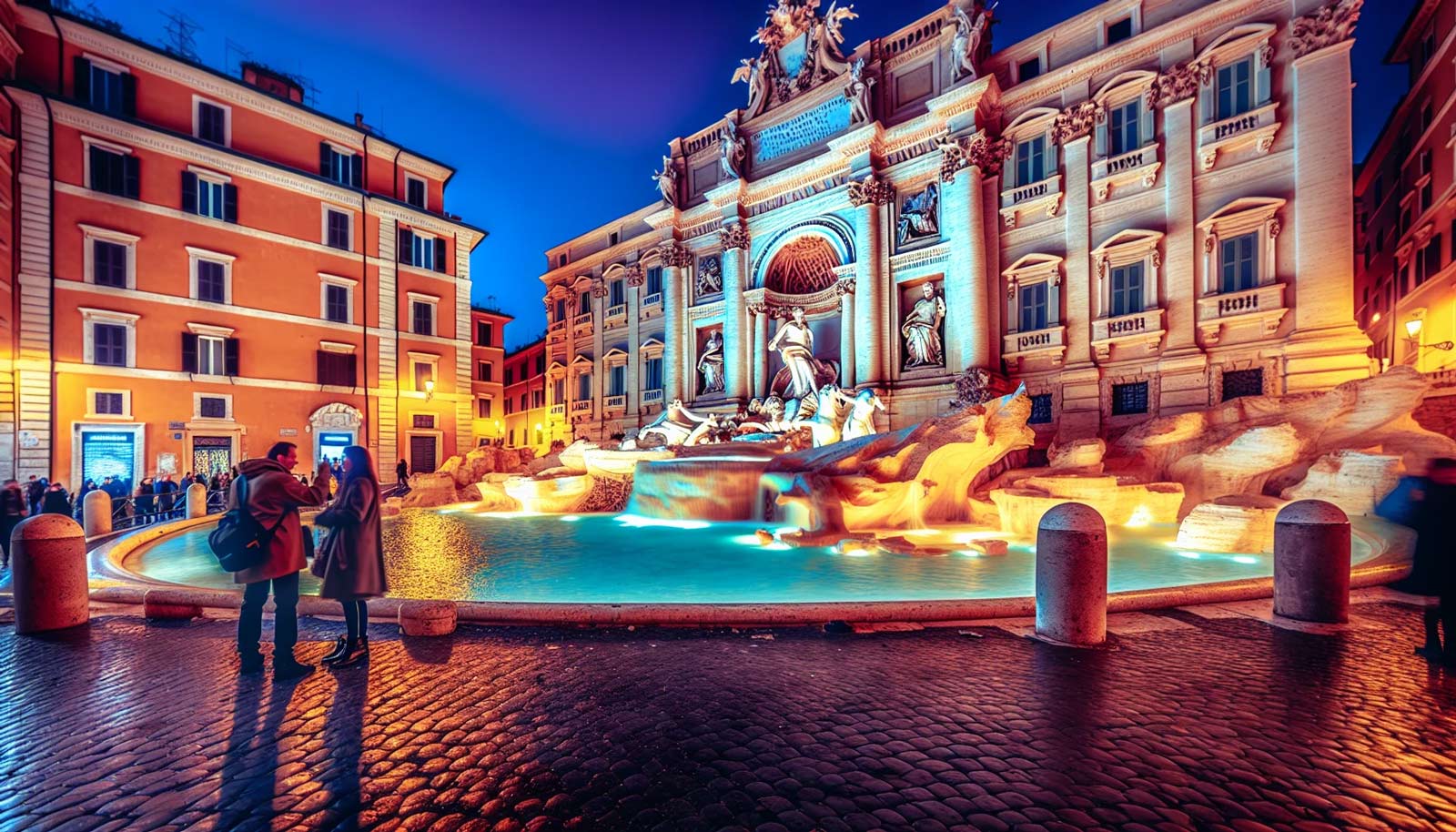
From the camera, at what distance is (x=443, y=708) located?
3201 mm

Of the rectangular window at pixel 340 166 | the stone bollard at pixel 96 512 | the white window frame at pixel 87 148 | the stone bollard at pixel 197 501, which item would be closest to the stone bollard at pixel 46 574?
the stone bollard at pixel 96 512

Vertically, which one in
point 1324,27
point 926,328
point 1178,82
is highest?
point 1324,27

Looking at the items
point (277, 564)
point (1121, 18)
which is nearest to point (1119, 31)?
point (1121, 18)

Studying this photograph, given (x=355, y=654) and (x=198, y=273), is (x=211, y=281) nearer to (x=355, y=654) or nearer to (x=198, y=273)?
(x=198, y=273)

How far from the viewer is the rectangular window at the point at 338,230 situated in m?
24.0

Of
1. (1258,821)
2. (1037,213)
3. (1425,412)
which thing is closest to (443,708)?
(1258,821)

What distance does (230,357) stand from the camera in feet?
70.4

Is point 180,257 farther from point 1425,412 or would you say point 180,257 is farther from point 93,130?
point 1425,412

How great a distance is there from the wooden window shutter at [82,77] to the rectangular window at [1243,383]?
34.3 meters

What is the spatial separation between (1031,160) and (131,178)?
28992 millimetres

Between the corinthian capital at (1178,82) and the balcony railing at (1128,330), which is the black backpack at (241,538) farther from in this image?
the corinthian capital at (1178,82)

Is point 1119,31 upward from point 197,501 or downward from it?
upward

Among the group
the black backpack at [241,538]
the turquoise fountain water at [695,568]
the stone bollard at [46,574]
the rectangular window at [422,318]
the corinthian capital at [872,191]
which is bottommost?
the turquoise fountain water at [695,568]

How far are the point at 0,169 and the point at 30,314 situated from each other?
4.10 meters
